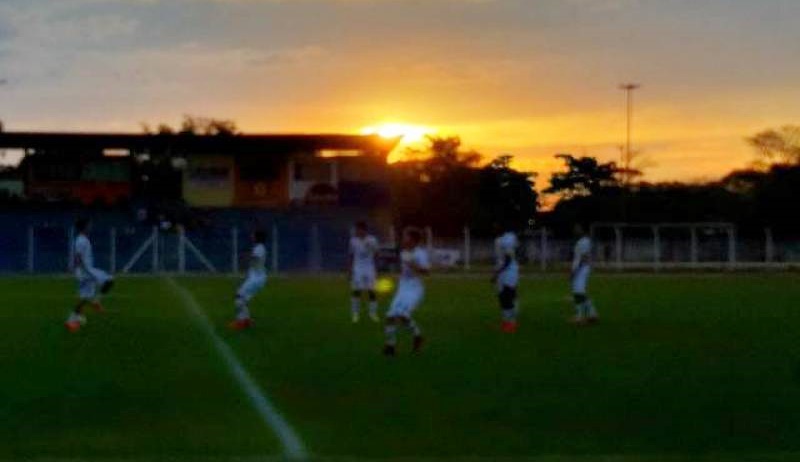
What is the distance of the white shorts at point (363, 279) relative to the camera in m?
31.8

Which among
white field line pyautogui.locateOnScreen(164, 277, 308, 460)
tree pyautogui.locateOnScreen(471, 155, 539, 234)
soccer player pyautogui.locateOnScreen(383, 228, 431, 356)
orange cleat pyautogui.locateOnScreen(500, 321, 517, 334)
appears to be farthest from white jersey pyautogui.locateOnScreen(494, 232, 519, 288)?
tree pyautogui.locateOnScreen(471, 155, 539, 234)

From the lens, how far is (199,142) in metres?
85.1

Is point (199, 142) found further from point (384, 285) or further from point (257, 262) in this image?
point (257, 262)

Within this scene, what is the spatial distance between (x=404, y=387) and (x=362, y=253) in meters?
13.7

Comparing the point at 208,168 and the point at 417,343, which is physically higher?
the point at 208,168

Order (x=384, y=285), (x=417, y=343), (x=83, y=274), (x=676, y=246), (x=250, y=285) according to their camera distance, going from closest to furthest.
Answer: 1. (x=417, y=343)
2. (x=250, y=285)
3. (x=83, y=274)
4. (x=384, y=285)
5. (x=676, y=246)

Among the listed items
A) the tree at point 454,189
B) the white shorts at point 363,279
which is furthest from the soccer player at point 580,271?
the tree at point 454,189

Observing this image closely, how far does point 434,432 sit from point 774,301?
27675 millimetres

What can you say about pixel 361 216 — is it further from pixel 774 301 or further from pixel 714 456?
pixel 714 456

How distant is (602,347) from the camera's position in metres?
24.6

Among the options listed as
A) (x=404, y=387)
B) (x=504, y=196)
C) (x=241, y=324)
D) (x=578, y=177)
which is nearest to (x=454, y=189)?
(x=504, y=196)

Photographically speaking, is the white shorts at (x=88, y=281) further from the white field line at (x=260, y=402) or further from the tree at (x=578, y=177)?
the tree at (x=578, y=177)

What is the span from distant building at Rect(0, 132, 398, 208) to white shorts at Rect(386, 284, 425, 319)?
198ft

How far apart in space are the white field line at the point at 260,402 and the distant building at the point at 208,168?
53887mm
